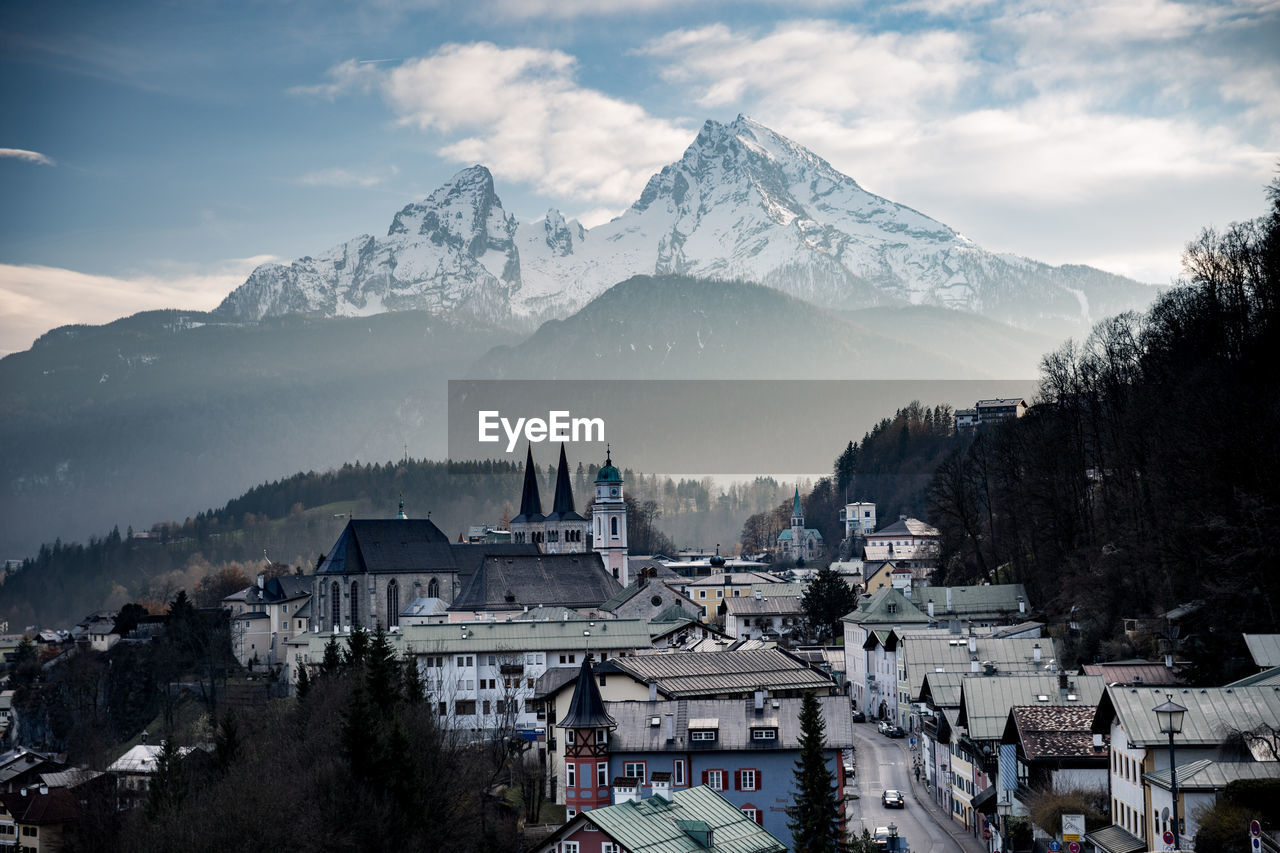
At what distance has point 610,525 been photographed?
15462 cm

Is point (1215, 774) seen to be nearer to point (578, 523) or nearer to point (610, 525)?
point (610, 525)

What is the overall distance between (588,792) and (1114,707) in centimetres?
2325

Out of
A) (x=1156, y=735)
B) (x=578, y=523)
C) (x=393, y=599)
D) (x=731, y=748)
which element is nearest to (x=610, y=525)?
(x=578, y=523)

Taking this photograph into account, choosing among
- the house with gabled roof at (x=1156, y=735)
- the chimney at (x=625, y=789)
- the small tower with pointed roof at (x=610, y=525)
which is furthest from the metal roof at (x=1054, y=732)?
the small tower with pointed roof at (x=610, y=525)

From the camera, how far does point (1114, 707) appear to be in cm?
5053

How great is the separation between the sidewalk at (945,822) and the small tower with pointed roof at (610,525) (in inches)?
3133

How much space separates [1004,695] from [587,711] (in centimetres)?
1633

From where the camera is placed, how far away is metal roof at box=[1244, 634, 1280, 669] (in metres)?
54.9

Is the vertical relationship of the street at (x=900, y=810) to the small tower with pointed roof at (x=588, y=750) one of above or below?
below

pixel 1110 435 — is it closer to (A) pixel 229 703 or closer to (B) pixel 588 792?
(B) pixel 588 792

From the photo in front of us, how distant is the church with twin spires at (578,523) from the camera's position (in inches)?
6088

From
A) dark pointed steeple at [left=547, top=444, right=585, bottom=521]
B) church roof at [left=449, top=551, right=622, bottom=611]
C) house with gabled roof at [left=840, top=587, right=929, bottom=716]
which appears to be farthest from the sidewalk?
dark pointed steeple at [left=547, top=444, right=585, bottom=521]

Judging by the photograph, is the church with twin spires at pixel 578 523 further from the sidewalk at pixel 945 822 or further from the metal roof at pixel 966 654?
the sidewalk at pixel 945 822

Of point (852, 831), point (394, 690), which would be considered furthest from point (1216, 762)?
point (394, 690)
